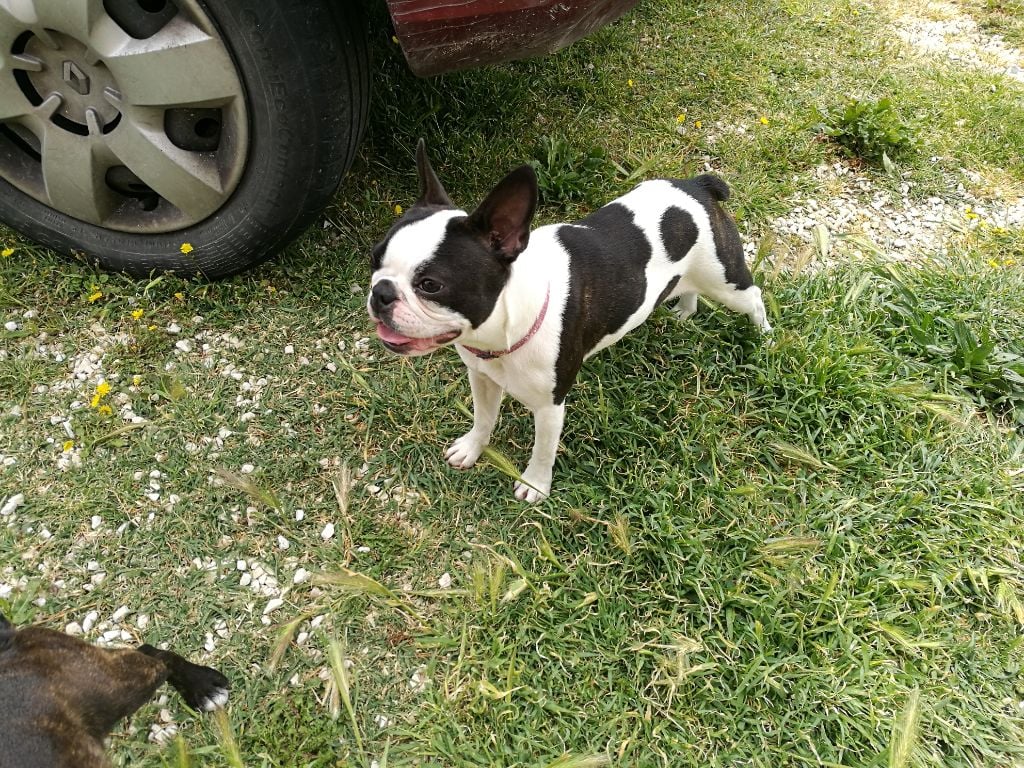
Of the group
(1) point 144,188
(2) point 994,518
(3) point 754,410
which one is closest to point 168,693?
(1) point 144,188

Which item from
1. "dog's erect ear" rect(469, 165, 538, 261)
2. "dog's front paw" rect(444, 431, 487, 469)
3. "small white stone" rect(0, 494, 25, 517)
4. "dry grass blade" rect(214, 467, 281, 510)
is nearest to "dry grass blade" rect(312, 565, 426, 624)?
"dry grass blade" rect(214, 467, 281, 510)

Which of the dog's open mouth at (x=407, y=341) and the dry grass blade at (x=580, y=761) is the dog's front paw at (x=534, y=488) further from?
the dry grass blade at (x=580, y=761)

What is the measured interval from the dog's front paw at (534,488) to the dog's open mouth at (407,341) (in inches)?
34.5

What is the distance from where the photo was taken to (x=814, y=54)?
4.86 metres

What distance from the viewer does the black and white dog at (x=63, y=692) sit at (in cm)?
158

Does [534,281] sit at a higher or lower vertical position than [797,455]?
higher

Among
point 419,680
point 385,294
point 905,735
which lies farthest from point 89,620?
point 905,735

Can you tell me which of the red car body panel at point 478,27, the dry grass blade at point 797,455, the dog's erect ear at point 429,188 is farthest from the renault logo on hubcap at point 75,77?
the dry grass blade at point 797,455

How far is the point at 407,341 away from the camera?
2.08 meters

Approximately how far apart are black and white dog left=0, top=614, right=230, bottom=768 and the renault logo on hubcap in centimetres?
195

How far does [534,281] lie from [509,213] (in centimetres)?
32

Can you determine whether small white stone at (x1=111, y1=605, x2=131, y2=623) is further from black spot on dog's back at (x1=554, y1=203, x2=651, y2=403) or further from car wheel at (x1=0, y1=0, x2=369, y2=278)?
black spot on dog's back at (x1=554, y1=203, x2=651, y2=403)

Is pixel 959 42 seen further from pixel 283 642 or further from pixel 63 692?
pixel 63 692

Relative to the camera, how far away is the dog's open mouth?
2.06m
